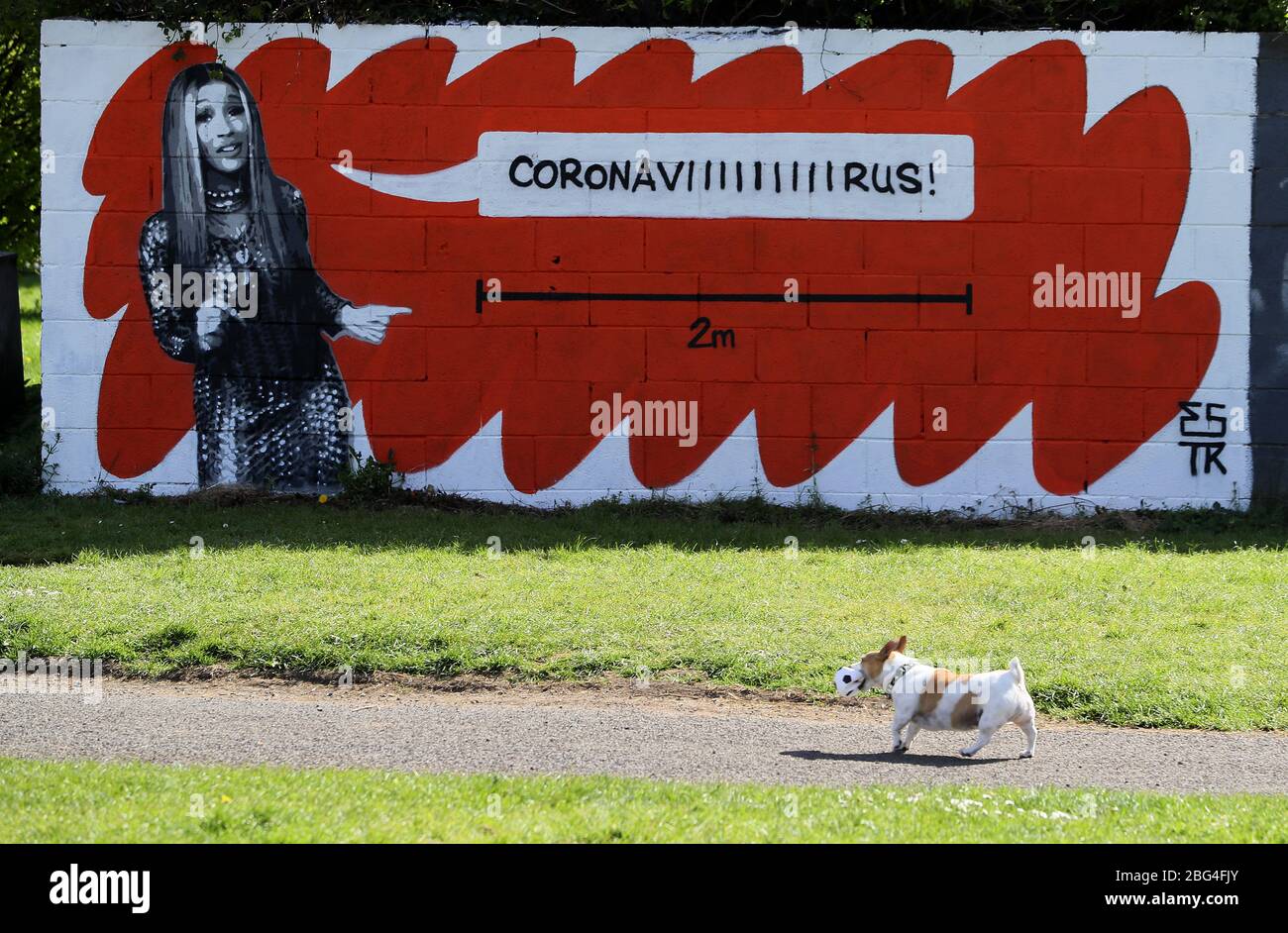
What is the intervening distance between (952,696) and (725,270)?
5192 mm

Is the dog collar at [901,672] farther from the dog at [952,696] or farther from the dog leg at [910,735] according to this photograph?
the dog leg at [910,735]

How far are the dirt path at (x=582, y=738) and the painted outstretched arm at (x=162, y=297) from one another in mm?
4049

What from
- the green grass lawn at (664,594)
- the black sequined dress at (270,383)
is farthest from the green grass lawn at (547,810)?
the black sequined dress at (270,383)

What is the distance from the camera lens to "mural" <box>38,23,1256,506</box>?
9984mm

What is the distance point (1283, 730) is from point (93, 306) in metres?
7.98

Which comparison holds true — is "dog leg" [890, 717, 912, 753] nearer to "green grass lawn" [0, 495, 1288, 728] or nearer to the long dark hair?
"green grass lawn" [0, 495, 1288, 728]

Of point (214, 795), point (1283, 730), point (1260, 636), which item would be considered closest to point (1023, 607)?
point (1260, 636)

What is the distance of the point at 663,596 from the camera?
757 cm

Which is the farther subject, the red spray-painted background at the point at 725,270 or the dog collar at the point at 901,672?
the red spray-painted background at the point at 725,270

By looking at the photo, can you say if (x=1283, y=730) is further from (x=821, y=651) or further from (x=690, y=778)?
(x=690, y=778)

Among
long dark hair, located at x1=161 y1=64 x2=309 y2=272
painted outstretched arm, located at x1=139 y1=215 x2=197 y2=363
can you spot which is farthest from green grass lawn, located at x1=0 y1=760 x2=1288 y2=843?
long dark hair, located at x1=161 y1=64 x2=309 y2=272

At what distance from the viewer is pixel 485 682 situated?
6.49 metres

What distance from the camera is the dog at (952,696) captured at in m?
5.34

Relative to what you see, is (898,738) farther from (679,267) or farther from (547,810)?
(679,267)
